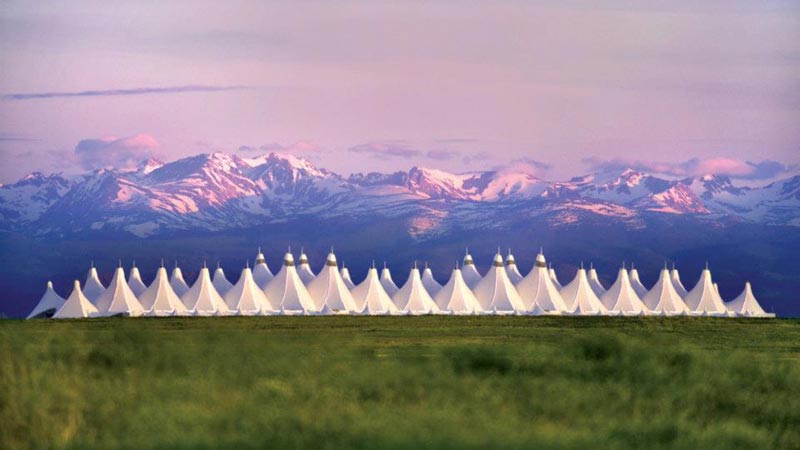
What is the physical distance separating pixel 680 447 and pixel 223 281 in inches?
2702

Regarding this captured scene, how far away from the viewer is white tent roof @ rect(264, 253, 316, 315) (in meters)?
80.9

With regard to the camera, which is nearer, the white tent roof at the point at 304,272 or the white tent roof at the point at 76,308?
the white tent roof at the point at 76,308

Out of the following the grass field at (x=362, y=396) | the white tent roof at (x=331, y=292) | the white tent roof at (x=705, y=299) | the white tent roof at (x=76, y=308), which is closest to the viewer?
the grass field at (x=362, y=396)

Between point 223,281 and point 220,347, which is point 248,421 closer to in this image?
point 220,347

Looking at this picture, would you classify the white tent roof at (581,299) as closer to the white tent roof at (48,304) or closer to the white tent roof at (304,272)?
the white tent roof at (304,272)

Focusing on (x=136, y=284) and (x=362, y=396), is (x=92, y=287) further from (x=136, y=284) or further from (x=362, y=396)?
(x=362, y=396)

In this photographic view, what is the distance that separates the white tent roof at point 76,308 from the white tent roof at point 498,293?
65.8ft

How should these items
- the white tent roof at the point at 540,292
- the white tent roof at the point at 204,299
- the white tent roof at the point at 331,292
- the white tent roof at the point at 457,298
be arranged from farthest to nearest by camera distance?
the white tent roof at the point at 540,292, the white tent roof at the point at 457,298, the white tent roof at the point at 331,292, the white tent roof at the point at 204,299

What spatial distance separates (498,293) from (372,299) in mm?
7294

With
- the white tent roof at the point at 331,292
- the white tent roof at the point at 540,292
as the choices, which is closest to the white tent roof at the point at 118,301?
the white tent roof at the point at 331,292

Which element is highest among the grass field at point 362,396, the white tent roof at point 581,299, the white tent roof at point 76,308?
the white tent roof at point 581,299

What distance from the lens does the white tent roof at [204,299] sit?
79.6 meters

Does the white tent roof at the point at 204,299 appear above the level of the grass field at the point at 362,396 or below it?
above

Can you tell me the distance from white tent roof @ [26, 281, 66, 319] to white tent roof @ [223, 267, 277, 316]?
28.5ft
